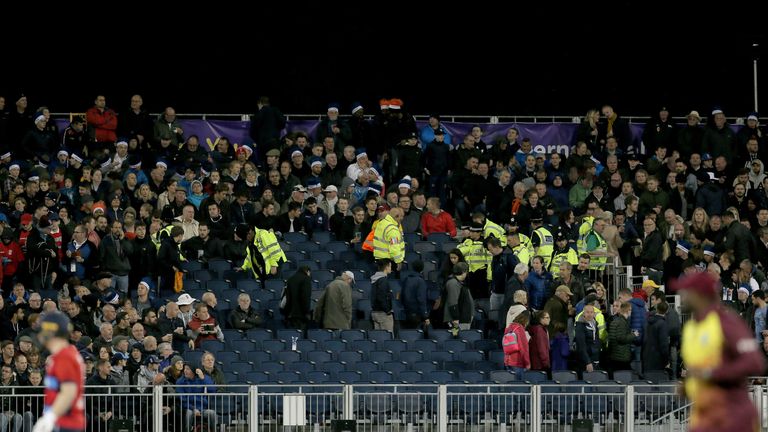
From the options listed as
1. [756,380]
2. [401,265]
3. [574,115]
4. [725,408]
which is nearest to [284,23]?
[574,115]

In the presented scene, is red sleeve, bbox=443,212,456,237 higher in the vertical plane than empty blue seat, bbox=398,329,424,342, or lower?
higher

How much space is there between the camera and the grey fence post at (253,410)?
2042 cm

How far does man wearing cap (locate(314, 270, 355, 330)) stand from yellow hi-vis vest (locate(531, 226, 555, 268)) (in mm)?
3007

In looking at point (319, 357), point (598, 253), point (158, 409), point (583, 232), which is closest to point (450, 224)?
point (583, 232)

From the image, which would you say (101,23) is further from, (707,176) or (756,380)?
(756,380)

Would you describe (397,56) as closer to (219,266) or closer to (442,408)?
(219,266)

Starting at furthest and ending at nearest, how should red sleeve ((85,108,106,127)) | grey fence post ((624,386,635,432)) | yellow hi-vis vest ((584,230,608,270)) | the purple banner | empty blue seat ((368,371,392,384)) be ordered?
the purple banner
red sleeve ((85,108,106,127))
yellow hi-vis vest ((584,230,608,270))
empty blue seat ((368,371,392,384))
grey fence post ((624,386,635,432))

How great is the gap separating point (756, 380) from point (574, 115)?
12198 millimetres

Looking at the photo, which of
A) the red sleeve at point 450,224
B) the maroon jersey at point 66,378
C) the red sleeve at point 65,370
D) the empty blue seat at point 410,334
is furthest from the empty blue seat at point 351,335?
the red sleeve at point 65,370

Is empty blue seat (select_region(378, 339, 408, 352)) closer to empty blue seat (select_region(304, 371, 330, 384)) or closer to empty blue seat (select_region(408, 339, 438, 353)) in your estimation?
empty blue seat (select_region(408, 339, 438, 353))

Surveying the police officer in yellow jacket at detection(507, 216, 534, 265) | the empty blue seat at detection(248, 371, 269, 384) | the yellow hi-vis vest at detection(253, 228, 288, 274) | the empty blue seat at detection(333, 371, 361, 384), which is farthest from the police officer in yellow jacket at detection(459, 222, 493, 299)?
the empty blue seat at detection(248, 371, 269, 384)

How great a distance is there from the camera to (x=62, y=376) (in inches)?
512

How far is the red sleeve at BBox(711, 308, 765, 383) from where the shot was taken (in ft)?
37.8

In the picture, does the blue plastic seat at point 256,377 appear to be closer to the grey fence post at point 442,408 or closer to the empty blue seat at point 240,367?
the empty blue seat at point 240,367
